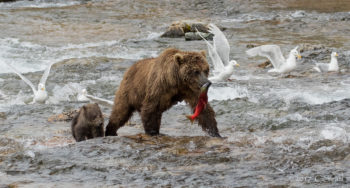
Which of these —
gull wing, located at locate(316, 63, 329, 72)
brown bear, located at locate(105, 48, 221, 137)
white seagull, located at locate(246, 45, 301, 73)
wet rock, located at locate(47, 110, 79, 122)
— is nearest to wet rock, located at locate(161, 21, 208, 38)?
white seagull, located at locate(246, 45, 301, 73)

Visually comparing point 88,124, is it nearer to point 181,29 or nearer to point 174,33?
point 174,33

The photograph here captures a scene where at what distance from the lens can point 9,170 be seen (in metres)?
5.61

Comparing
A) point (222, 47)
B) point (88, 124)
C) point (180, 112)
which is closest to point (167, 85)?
point (88, 124)

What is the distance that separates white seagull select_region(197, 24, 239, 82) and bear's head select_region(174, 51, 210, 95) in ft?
17.3

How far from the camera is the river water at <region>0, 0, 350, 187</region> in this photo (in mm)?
5305

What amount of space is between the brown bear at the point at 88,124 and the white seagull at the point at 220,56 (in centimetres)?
482

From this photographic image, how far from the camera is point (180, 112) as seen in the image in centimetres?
968

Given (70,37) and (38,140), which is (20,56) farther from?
(38,140)

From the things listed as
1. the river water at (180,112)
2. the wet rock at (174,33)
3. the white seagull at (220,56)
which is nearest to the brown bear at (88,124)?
the river water at (180,112)

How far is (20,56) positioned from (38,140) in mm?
8492

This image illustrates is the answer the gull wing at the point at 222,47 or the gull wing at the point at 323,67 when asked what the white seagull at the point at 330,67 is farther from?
the gull wing at the point at 222,47

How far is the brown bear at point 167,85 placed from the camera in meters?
6.32

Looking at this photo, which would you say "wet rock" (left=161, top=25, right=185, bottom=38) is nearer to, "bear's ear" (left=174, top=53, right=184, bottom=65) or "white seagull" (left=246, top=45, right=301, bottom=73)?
"white seagull" (left=246, top=45, right=301, bottom=73)

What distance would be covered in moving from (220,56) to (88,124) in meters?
6.06
